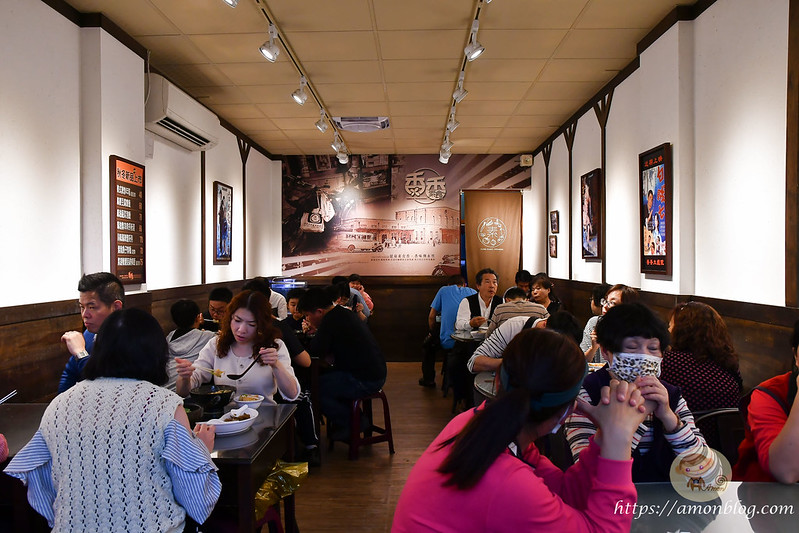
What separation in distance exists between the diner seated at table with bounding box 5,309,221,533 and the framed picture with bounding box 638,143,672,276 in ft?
12.2

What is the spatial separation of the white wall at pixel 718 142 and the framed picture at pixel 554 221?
2.44m

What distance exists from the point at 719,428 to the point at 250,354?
7.57 feet

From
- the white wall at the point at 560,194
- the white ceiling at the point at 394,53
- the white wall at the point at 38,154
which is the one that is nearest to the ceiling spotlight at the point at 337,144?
the white ceiling at the point at 394,53

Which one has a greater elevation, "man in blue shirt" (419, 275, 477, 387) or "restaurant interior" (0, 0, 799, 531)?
"restaurant interior" (0, 0, 799, 531)

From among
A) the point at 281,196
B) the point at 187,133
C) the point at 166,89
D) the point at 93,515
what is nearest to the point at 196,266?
the point at 187,133

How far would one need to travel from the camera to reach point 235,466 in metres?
2.00

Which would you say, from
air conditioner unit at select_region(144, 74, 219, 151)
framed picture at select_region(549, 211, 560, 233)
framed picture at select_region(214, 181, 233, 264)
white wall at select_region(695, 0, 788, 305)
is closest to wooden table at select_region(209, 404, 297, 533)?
white wall at select_region(695, 0, 788, 305)

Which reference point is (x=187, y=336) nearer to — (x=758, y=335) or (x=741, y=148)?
(x=758, y=335)

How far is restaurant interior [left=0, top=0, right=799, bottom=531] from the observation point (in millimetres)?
3412

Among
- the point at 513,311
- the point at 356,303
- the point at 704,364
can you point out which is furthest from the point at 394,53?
the point at 704,364

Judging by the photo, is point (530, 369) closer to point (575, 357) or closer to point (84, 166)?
point (575, 357)

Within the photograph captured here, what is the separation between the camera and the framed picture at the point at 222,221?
693 cm

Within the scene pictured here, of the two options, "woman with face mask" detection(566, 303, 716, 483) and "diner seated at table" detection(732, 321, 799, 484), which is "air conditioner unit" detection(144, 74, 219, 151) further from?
"diner seated at table" detection(732, 321, 799, 484)

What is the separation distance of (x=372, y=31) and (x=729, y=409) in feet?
11.5
